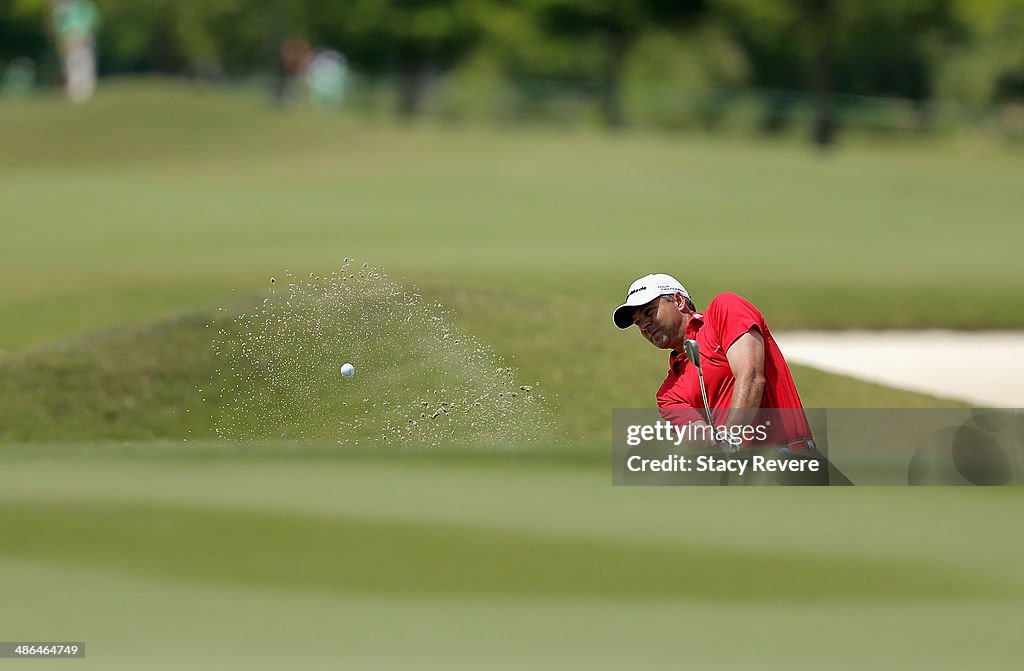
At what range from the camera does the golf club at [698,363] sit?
17.1 ft

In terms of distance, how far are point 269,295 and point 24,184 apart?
2338 centimetres

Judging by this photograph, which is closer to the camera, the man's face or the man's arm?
the man's arm

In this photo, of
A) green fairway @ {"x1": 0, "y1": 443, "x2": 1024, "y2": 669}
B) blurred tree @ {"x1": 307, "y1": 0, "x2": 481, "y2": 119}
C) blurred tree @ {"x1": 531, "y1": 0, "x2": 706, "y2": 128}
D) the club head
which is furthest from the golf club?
blurred tree @ {"x1": 307, "y1": 0, "x2": 481, "y2": 119}

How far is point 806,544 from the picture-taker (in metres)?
6.14

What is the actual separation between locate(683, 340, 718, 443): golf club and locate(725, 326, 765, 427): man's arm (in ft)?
0.37

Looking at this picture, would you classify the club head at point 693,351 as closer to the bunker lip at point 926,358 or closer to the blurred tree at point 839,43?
the bunker lip at point 926,358

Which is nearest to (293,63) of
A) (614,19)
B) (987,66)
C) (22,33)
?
(22,33)

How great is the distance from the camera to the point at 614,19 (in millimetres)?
46250

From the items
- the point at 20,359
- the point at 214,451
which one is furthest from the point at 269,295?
the point at 214,451

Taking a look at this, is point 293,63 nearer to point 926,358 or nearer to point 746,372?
point 926,358

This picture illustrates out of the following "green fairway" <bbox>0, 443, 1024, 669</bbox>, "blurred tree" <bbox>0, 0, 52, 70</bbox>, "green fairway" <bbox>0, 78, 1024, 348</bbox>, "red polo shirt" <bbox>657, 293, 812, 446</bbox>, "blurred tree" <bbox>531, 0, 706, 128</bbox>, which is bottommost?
"green fairway" <bbox>0, 443, 1024, 669</bbox>

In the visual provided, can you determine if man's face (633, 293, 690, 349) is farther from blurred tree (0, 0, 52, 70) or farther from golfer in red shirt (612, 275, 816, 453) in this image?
blurred tree (0, 0, 52, 70)

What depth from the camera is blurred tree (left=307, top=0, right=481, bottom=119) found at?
54.0 metres

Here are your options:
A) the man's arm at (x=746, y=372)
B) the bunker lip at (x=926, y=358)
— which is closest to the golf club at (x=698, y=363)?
the man's arm at (x=746, y=372)
